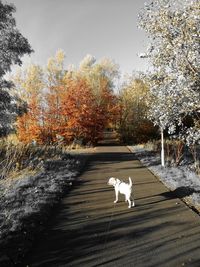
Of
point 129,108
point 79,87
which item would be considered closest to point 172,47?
point 79,87

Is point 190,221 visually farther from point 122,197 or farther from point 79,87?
point 79,87

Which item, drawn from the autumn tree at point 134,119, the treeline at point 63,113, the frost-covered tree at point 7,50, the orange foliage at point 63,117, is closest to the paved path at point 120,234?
the frost-covered tree at point 7,50

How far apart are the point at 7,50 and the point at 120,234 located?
11577mm

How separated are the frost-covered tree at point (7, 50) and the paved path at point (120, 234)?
6.50 metres

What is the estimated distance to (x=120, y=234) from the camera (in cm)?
702

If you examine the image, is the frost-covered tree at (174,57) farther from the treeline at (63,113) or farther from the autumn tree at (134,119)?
the autumn tree at (134,119)

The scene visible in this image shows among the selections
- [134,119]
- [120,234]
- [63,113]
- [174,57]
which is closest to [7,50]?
[174,57]

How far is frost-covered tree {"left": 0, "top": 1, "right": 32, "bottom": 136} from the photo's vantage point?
49.9ft

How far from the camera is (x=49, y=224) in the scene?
7.84 m

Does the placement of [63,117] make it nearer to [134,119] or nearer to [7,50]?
[134,119]

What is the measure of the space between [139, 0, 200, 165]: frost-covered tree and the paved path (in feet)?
9.51

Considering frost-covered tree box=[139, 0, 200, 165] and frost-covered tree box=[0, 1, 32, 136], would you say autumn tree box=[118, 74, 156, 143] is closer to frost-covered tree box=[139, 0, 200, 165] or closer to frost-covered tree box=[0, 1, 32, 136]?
frost-covered tree box=[0, 1, 32, 136]

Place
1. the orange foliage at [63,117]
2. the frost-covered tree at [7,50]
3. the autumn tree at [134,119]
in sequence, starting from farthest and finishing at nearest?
the autumn tree at [134,119]
the orange foliage at [63,117]
the frost-covered tree at [7,50]

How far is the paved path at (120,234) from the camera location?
18.9 feet
